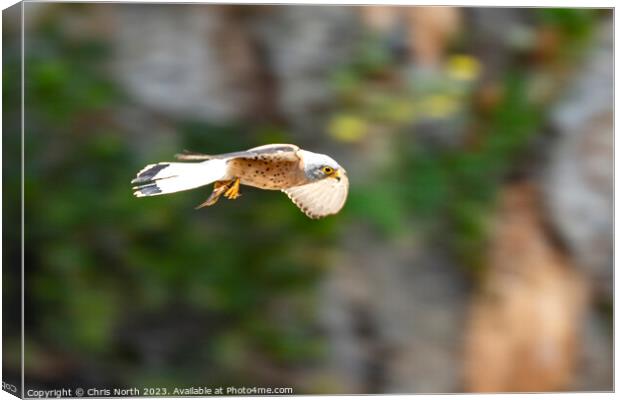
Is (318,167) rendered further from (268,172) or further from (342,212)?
(342,212)

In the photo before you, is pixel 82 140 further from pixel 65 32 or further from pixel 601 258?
pixel 601 258

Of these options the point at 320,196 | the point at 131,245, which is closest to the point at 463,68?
the point at 131,245

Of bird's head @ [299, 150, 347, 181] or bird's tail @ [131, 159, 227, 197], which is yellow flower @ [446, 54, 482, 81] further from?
bird's tail @ [131, 159, 227, 197]

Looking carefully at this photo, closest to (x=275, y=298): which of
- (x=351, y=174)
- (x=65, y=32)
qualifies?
(x=351, y=174)

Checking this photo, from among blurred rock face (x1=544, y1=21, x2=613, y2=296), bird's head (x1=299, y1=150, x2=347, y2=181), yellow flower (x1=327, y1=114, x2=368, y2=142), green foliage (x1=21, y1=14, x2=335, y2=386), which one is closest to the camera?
bird's head (x1=299, y1=150, x2=347, y2=181)

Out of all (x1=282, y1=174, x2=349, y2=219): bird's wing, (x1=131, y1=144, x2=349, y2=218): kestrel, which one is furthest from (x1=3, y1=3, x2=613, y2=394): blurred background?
(x1=131, y1=144, x2=349, y2=218): kestrel

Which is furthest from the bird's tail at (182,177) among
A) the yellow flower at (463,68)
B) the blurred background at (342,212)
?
the yellow flower at (463,68)

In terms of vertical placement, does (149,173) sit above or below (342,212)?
above
